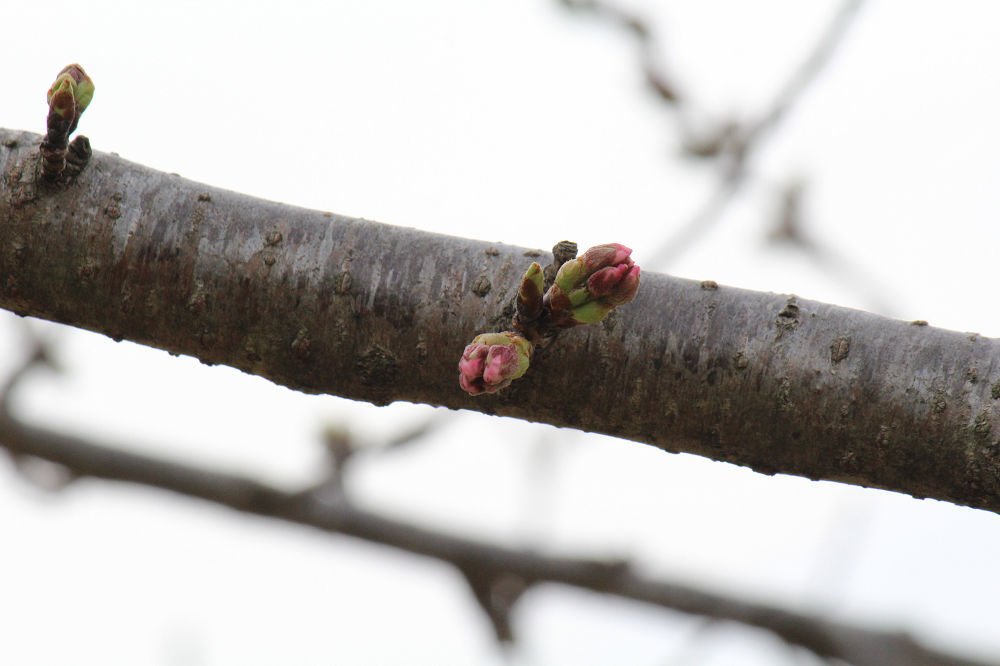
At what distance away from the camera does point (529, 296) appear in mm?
1284

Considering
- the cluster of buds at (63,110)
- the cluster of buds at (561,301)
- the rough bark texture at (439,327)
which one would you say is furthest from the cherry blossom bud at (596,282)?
the cluster of buds at (63,110)

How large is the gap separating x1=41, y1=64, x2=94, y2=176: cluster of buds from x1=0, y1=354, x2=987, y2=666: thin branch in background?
5.51ft

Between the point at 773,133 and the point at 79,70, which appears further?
the point at 773,133

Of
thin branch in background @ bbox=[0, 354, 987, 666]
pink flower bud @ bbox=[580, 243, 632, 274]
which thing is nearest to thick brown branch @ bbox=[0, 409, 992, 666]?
thin branch in background @ bbox=[0, 354, 987, 666]

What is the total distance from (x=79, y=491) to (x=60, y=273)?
196cm

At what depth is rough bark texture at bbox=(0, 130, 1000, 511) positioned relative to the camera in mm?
1390

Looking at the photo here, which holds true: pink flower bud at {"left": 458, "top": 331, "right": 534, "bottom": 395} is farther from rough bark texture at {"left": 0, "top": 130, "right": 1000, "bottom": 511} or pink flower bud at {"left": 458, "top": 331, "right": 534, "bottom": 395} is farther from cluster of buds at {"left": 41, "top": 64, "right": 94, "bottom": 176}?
cluster of buds at {"left": 41, "top": 64, "right": 94, "bottom": 176}

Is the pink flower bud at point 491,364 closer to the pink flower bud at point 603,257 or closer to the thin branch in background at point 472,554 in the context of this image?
the pink flower bud at point 603,257

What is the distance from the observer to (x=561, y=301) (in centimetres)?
128

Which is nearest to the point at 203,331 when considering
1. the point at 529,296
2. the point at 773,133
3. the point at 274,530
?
the point at 529,296

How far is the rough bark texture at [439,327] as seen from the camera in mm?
1390

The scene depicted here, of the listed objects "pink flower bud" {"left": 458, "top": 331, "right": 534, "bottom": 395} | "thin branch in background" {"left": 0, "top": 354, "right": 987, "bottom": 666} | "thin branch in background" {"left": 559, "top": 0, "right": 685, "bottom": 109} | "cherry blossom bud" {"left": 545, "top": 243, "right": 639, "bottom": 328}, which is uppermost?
"thin branch in background" {"left": 559, "top": 0, "right": 685, "bottom": 109}

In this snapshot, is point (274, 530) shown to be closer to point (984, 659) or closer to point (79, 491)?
point (79, 491)

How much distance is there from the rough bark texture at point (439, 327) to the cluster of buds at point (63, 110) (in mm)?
52
